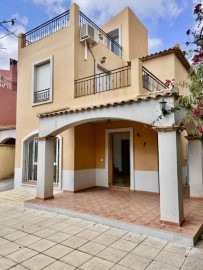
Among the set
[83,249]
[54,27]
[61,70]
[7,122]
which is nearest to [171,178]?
[83,249]

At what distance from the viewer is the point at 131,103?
6742 mm

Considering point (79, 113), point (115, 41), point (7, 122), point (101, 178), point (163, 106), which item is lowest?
point (101, 178)

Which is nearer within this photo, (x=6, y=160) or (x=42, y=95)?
(x=42, y=95)

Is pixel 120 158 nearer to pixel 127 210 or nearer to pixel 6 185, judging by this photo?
pixel 127 210

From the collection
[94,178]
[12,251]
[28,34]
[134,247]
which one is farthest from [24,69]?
[134,247]

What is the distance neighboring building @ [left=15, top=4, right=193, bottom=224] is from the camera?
30.0 feet

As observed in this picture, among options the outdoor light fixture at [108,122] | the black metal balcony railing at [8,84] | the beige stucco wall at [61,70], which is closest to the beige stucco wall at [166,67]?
the beige stucco wall at [61,70]

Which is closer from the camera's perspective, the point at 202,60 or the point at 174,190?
the point at 202,60

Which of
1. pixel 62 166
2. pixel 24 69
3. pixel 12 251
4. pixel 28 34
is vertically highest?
pixel 28 34

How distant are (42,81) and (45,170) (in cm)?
600

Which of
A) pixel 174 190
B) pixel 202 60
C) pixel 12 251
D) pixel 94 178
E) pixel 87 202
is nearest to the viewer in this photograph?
pixel 202 60

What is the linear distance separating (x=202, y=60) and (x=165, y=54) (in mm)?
10007

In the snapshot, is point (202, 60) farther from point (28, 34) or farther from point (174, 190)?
point (28, 34)

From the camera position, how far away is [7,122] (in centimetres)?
1858
